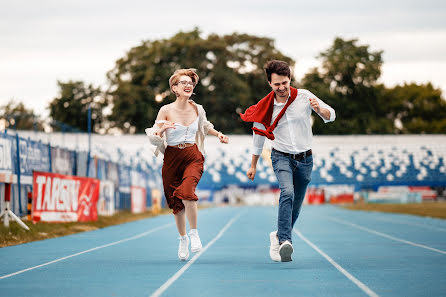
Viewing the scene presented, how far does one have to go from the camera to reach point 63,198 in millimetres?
20703

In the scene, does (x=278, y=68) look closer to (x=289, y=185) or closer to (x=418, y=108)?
(x=289, y=185)

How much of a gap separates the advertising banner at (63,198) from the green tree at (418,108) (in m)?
68.3

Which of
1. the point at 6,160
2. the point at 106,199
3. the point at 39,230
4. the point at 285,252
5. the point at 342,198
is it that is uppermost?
the point at 6,160

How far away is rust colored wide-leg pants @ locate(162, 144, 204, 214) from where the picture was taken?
1034 centimetres

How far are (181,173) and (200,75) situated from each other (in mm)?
60735

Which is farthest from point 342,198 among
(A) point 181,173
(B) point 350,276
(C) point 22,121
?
(B) point 350,276

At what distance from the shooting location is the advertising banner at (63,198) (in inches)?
745

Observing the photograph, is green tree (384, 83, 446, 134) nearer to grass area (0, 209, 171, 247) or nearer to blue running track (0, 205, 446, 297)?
grass area (0, 209, 171, 247)

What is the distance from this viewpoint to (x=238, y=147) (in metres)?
67.2

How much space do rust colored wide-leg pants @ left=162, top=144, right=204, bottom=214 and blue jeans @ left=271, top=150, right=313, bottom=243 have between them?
38.3 inches

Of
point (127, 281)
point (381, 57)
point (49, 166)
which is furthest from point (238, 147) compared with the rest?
point (127, 281)

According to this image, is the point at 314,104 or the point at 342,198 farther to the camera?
the point at 342,198

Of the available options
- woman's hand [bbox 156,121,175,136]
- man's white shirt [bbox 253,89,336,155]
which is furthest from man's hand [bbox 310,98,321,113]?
woman's hand [bbox 156,121,175,136]

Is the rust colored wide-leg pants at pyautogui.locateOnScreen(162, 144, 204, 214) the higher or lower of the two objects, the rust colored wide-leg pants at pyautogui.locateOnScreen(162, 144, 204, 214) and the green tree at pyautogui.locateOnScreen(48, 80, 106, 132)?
the lower
